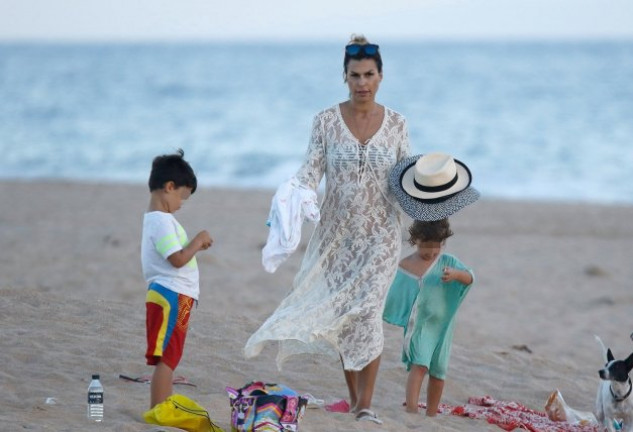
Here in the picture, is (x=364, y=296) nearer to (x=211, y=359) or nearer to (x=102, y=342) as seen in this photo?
(x=211, y=359)

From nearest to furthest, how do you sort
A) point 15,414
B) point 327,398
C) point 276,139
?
1. point 15,414
2. point 327,398
3. point 276,139

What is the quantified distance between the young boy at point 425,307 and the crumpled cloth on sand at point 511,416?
0.43 metres

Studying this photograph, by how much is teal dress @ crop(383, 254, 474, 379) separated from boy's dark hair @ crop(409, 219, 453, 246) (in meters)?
0.16

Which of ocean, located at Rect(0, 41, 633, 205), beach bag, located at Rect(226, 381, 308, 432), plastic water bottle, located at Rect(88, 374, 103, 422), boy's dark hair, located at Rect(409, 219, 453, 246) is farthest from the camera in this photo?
ocean, located at Rect(0, 41, 633, 205)

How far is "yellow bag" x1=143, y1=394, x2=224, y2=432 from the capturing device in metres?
5.29

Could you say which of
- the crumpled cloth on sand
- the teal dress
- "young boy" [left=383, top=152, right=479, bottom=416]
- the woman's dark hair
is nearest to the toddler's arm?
"young boy" [left=383, top=152, right=479, bottom=416]

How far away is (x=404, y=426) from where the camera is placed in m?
5.93

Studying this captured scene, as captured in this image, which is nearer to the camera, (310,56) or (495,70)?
(495,70)

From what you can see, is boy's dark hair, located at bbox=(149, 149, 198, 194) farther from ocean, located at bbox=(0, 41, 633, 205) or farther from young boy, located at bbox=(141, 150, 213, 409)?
ocean, located at bbox=(0, 41, 633, 205)

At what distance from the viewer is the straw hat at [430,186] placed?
589cm

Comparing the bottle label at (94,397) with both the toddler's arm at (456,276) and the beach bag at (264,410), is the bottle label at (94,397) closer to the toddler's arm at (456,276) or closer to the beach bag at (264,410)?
the beach bag at (264,410)

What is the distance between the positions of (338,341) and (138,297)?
542cm

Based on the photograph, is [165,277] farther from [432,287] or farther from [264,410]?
[432,287]

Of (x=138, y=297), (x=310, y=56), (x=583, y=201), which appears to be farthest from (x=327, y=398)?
(x=310, y=56)
